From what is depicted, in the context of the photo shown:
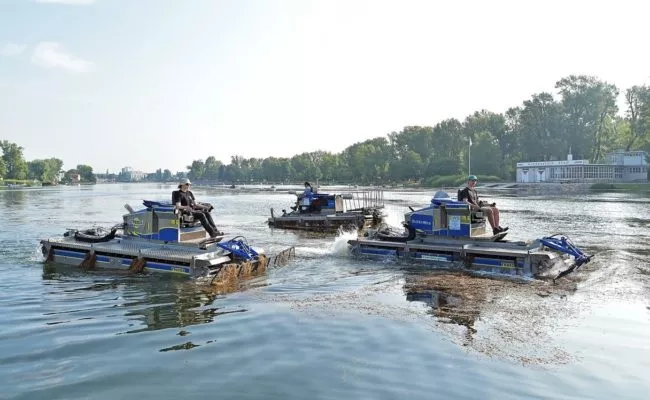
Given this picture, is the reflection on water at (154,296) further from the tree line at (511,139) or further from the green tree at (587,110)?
the green tree at (587,110)

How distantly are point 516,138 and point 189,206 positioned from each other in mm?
113034

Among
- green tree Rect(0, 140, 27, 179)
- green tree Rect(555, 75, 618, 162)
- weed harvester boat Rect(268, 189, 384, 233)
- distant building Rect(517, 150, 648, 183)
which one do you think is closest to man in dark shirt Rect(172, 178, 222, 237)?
weed harvester boat Rect(268, 189, 384, 233)

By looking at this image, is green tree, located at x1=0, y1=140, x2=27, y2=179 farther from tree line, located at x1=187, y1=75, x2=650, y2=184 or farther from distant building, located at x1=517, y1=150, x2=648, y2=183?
distant building, located at x1=517, y1=150, x2=648, y2=183

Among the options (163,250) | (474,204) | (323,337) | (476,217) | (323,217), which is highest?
(474,204)

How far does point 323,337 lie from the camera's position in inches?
336

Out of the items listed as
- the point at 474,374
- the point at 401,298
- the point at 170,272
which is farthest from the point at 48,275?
the point at 474,374

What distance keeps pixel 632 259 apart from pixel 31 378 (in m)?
17.0

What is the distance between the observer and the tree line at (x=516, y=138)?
100188 mm

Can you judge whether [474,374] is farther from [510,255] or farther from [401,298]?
[510,255]

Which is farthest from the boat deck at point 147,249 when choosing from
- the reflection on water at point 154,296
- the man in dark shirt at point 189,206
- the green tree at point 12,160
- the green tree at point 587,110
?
the green tree at point 12,160

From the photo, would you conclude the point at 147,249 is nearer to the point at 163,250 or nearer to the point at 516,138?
the point at 163,250

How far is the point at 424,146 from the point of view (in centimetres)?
13625

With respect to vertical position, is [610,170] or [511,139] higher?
[511,139]

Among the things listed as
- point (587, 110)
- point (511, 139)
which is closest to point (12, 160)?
point (511, 139)
